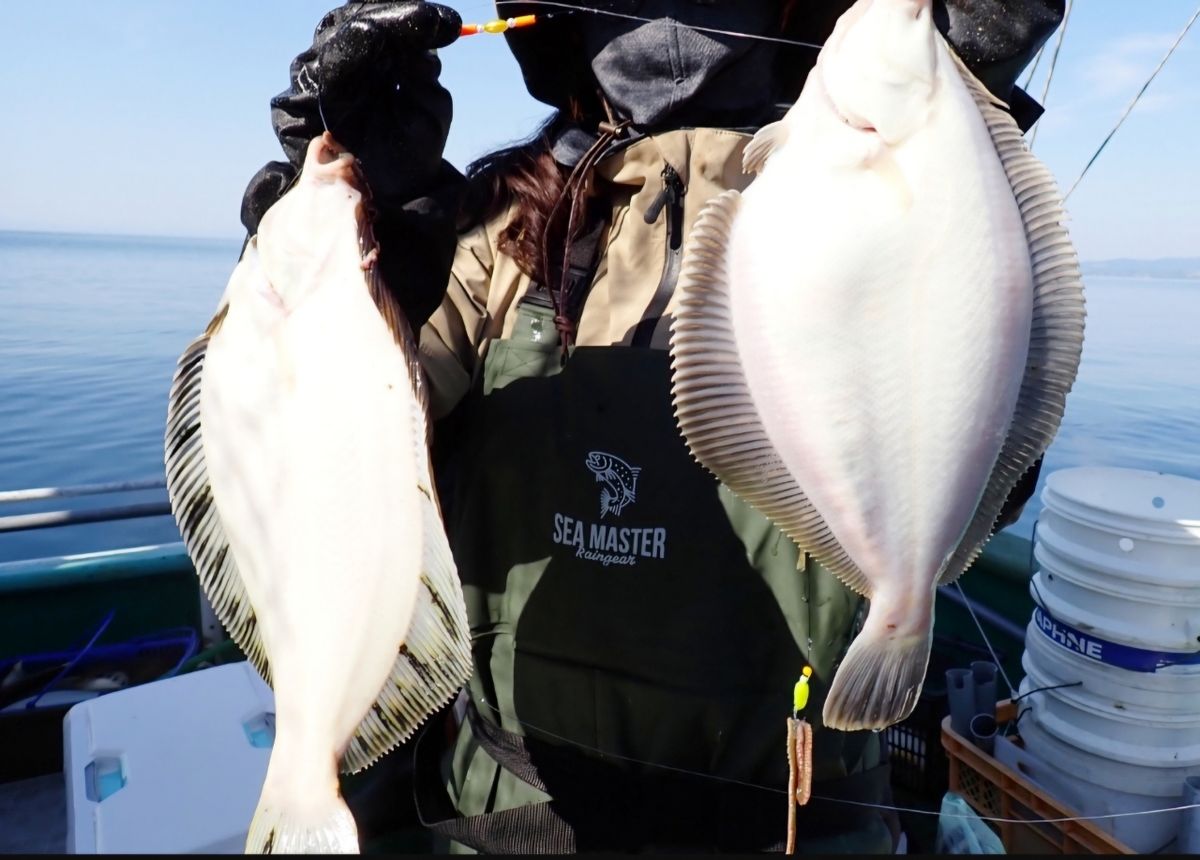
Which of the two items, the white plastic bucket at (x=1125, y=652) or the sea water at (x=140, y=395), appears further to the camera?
the sea water at (x=140, y=395)

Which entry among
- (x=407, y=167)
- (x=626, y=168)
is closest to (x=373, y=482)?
(x=407, y=167)

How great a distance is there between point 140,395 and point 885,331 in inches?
409

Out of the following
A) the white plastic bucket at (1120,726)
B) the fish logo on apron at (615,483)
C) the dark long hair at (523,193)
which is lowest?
the white plastic bucket at (1120,726)

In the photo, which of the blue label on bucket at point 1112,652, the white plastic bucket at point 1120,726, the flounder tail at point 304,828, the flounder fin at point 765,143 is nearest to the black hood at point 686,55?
the flounder fin at point 765,143

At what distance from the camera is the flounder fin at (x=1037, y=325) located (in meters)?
1.14

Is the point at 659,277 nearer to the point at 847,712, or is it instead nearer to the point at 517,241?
the point at 517,241

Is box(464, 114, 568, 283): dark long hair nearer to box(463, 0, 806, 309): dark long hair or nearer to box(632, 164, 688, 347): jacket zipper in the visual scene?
box(463, 0, 806, 309): dark long hair

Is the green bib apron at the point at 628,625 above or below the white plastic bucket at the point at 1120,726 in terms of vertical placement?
above

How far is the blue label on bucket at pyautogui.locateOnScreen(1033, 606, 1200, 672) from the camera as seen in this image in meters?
2.45

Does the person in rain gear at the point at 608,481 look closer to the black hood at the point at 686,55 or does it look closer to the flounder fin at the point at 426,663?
the black hood at the point at 686,55

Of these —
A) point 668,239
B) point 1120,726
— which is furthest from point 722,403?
point 1120,726

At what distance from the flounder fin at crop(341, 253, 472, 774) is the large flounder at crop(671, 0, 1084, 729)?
41cm

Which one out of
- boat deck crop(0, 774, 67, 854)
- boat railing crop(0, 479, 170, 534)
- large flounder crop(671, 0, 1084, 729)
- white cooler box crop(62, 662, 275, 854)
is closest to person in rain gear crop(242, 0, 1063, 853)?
large flounder crop(671, 0, 1084, 729)

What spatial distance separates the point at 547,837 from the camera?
161 cm
